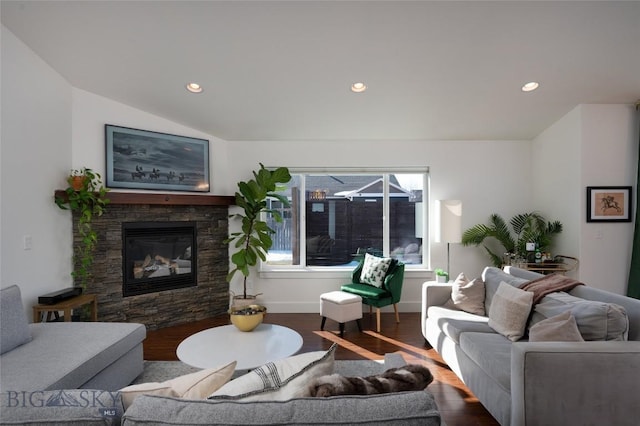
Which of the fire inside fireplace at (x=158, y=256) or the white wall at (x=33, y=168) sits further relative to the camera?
the fire inside fireplace at (x=158, y=256)

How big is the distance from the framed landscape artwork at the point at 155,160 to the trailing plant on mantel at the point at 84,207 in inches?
11.3

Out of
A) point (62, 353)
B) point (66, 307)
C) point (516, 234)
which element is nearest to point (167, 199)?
point (66, 307)

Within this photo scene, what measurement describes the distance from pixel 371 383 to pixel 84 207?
11.3 ft

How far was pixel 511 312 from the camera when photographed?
244 cm

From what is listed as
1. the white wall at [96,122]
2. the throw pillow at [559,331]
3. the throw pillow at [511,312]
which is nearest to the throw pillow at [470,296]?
the throw pillow at [511,312]

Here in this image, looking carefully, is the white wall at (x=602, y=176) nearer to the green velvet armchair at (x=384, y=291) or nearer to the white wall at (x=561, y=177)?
the white wall at (x=561, y=177)

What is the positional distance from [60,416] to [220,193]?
3.88 metres

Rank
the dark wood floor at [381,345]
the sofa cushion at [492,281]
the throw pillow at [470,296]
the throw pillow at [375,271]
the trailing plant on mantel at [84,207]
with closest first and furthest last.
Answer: the dark wood floor at [381,345] < the sofa cushion at [492,281] < the throw pillow at [470,296] < the trailing plant on mantel at [84,207] < the throw pillow at [375,271]

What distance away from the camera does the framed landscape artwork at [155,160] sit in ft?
12.4

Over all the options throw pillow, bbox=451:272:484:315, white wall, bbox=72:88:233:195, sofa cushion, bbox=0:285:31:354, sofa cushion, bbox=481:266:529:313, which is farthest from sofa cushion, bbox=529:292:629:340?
white wall, bbox=72:88:233:195

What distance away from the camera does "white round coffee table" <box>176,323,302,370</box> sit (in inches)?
85.1

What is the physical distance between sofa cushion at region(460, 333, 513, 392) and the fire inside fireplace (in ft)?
10.9

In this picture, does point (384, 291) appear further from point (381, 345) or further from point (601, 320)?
point (601, 320)

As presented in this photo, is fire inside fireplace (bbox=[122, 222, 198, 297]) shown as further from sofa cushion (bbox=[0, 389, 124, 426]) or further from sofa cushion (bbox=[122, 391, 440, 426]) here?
sofa cushion (bbox=[122, 391, 440, 426])
